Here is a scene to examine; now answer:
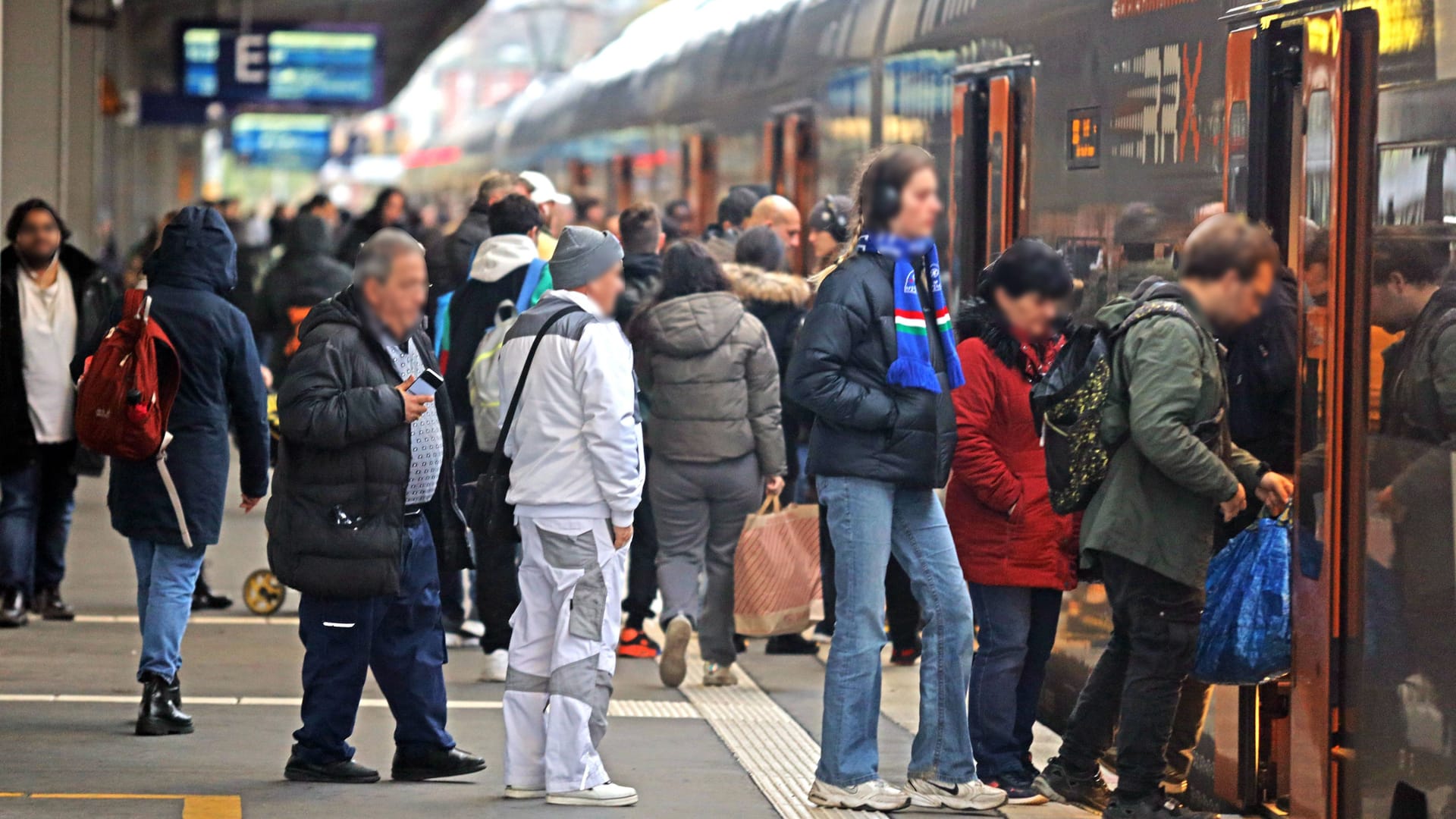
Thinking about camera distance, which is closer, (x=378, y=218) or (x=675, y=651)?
(x=675, y=651)

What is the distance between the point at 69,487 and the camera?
8.91 m

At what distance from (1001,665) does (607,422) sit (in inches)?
55.7

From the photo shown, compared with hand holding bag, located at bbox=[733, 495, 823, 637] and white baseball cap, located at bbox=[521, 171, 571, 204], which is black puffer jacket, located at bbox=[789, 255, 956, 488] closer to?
hand holding bag, located at bbox=[733, 495, 823, 637]

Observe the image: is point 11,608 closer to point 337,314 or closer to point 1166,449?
point 337,314

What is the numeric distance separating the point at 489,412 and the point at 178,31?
1690 centimetres

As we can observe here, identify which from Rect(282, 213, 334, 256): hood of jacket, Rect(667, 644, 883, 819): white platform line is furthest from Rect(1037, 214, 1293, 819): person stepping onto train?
Rect(282, 213, 334, 256): hood of jacket

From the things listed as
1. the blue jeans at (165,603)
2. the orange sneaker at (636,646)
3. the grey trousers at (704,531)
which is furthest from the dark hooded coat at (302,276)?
the blue jeans at (165,603)

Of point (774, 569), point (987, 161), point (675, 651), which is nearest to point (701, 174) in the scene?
point (987, 161)

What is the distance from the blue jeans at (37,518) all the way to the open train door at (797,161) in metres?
4.01

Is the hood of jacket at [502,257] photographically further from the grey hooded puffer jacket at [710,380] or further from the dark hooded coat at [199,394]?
the dark hooded coat at [199,394]

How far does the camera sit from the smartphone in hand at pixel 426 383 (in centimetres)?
587

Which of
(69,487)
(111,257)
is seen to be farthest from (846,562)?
(111,257)

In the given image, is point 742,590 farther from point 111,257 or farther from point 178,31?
point 178,31

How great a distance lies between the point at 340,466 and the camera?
5730 mm
